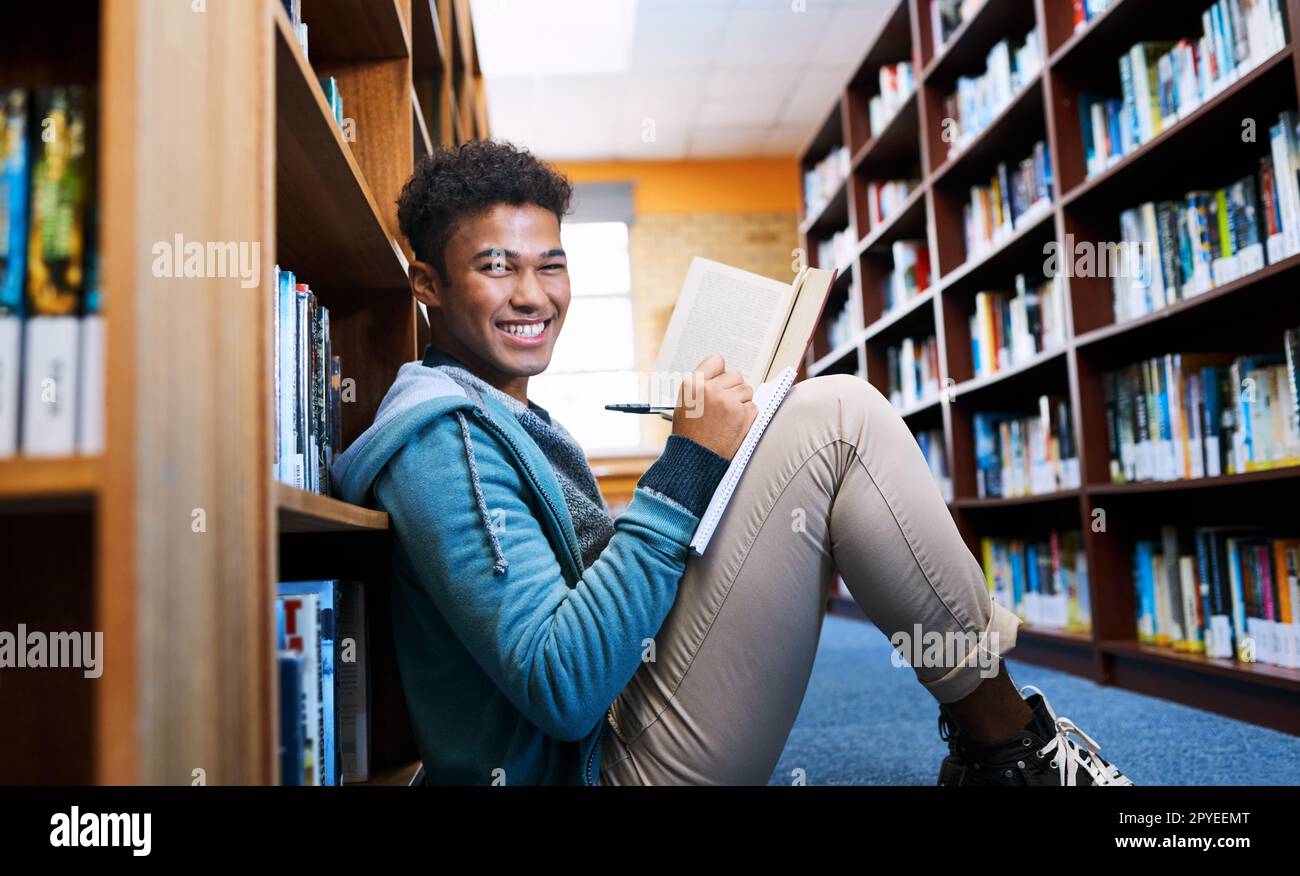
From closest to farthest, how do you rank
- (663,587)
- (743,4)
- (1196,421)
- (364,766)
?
(663,587), (364,766), (1196,421), (743,4)

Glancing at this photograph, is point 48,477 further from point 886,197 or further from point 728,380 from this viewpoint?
point 886,197

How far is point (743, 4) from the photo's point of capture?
4.50 m

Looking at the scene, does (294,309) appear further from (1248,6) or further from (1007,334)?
(1007,334)

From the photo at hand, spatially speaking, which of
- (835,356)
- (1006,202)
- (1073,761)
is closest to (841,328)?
(835,356)

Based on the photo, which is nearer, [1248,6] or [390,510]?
[390,510]

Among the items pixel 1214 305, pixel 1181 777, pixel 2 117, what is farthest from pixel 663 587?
pixel 1214 305

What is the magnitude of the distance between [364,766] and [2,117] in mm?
830

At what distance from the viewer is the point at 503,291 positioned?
3.62 feet

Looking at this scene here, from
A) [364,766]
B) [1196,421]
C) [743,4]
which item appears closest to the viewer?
[364,766]

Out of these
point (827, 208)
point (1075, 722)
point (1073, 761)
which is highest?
point (827, 208)

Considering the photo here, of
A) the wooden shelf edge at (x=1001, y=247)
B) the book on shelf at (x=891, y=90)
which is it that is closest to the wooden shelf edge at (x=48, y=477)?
the wooden shelf edge at (x=1001, y=247)

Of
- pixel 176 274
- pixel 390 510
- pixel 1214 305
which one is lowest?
pixel 390 510

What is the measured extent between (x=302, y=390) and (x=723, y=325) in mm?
470

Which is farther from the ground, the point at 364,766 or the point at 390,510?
the point at 390,510
